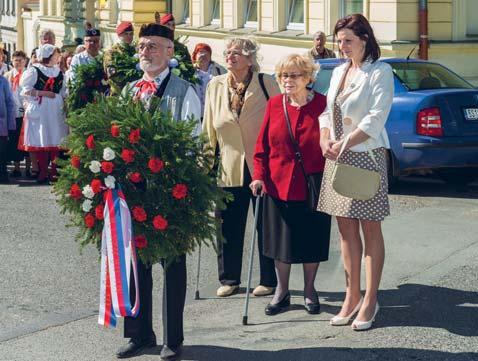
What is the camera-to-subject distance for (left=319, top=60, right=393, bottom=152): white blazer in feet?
26.2

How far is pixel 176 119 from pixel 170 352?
1.40 metres

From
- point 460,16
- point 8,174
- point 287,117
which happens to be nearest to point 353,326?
point 287,117

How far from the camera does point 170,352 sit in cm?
768

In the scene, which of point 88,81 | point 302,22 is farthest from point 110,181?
point 302,22

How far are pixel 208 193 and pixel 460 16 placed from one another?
1401 centimetres

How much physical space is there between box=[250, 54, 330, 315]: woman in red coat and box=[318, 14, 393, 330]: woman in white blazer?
→ 31cm

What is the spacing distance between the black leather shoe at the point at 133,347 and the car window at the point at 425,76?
7.25 meters

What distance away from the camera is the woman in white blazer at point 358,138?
800 centimetres

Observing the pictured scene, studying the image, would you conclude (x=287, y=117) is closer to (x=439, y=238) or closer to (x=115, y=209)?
(x=115, y=209)

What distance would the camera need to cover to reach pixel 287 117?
340 inches

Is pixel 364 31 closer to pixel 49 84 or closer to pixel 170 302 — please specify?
pixel 170 302

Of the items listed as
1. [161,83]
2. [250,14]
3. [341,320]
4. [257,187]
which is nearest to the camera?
[161,83]

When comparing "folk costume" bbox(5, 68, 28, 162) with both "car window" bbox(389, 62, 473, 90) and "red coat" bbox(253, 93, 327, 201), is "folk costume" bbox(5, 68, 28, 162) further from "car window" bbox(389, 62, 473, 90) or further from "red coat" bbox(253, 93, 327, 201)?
"red coat" bbox(253, 93, 327, 201)

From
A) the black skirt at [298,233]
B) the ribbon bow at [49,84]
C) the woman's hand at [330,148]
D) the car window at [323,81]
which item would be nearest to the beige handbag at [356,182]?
the woman's hand at [330,148]
